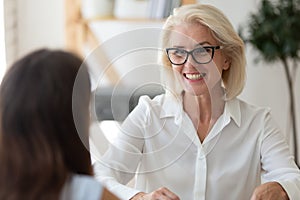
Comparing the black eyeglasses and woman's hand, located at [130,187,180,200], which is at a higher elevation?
the black eyeglasses

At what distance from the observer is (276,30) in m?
2.93

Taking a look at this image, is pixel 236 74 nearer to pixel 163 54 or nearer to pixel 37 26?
pixel 163 54

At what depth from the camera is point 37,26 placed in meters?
3.58

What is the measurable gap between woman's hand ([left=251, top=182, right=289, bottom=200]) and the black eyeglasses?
42 centimetres

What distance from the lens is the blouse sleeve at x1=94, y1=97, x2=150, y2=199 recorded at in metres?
1.68

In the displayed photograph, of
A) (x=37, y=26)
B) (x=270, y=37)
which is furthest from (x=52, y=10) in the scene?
(x=270, y=37)

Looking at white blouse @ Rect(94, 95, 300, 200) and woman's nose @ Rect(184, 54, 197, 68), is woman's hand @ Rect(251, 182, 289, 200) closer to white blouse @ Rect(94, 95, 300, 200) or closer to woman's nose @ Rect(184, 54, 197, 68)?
white blouse @ Rect(94, 95, 300, 200)

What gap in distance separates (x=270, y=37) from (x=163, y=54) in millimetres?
1298

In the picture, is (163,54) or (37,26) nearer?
(163,54)

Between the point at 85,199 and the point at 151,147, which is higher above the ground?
the point at 85,199

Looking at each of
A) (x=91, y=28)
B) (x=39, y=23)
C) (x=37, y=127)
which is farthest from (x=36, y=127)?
(x=39, y=23)

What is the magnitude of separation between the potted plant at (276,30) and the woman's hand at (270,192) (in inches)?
56.6

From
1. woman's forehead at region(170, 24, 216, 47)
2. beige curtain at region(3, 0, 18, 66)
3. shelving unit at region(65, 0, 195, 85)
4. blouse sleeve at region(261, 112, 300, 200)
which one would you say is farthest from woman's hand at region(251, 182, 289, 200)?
beige curtain at region(3, 0, 18, 66)

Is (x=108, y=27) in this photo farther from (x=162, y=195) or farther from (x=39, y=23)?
(x=162, y=195)
